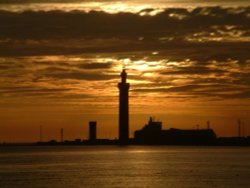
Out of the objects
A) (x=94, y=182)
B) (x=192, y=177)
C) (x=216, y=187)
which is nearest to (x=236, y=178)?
(x=192, y=177)

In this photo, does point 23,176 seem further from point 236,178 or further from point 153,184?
point 236,178

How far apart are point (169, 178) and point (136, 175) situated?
7961 millimetres

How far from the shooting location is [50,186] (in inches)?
3529

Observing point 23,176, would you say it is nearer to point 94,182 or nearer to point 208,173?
point 94,182

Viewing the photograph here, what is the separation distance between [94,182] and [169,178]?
42.3 feet

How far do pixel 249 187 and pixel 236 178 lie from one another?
14594 millimetres

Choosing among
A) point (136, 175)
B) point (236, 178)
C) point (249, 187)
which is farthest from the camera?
point (136, 175)

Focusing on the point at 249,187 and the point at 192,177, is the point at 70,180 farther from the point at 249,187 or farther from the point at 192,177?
the point at 249,187

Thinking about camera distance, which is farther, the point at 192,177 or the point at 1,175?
the point at 1,175

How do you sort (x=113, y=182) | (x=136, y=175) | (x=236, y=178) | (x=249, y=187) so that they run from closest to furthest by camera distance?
(x=249, y=187), (x=113, y=182), (x=236, y=178), (x=136, y=175)

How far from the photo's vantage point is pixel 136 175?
4267 inches

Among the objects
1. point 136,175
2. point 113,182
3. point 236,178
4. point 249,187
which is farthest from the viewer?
point 136,175

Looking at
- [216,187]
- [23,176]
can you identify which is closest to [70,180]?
[23,176]

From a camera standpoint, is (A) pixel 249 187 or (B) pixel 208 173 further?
(B) pixel 208 173
